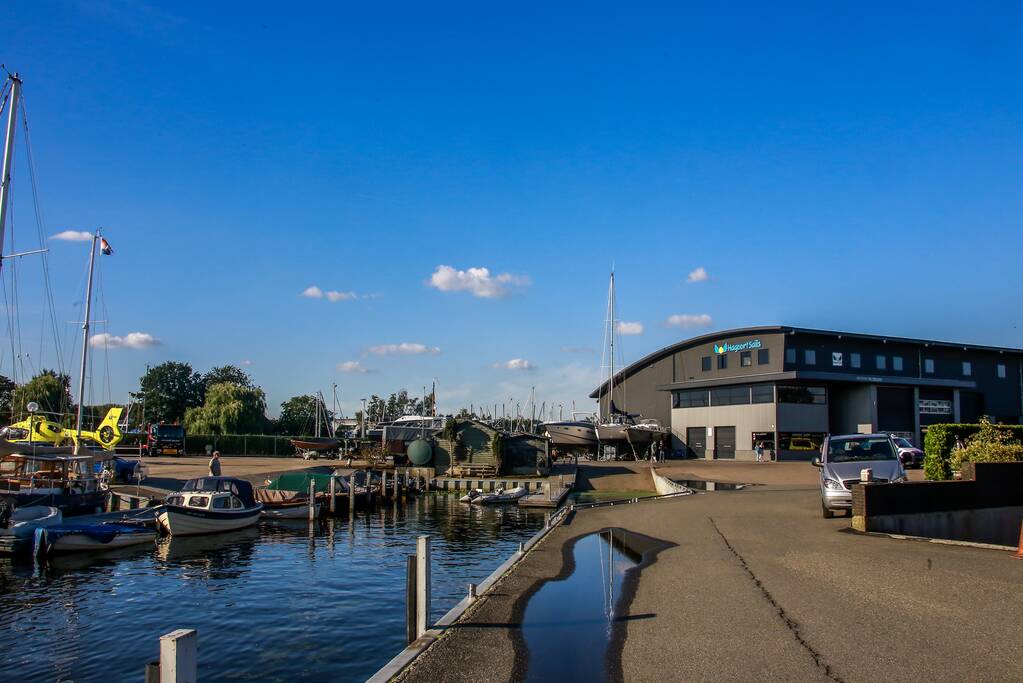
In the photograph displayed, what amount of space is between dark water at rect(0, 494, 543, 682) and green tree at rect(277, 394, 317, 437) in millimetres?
86170

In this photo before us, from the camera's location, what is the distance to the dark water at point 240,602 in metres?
12.2

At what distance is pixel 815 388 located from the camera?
55.6 metres

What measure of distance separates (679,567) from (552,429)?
49111 mm

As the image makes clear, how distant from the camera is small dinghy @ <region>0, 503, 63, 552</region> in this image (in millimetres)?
21625

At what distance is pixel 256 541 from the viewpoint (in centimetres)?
2573

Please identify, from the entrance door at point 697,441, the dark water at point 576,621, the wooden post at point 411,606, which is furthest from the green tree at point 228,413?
the wooden post at point 411,606

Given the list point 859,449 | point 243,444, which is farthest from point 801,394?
point 243,444

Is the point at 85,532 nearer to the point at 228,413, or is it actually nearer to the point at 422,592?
the point at 422,592

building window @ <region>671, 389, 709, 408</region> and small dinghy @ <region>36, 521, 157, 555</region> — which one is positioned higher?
building window @ <region>671, 389, 709, 408</region>

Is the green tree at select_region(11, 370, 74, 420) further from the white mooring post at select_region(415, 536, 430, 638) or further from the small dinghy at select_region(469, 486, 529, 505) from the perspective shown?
the white mooring post at select_region(415, 536, 430, 638)

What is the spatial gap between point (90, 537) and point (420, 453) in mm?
27930

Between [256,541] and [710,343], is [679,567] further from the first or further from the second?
[710,343]

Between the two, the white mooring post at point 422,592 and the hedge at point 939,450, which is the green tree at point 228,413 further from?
the white mooring post at point 422,592

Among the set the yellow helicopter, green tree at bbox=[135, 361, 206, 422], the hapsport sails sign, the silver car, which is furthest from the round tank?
green tree at bbox=[135, 361, 206, 422]
